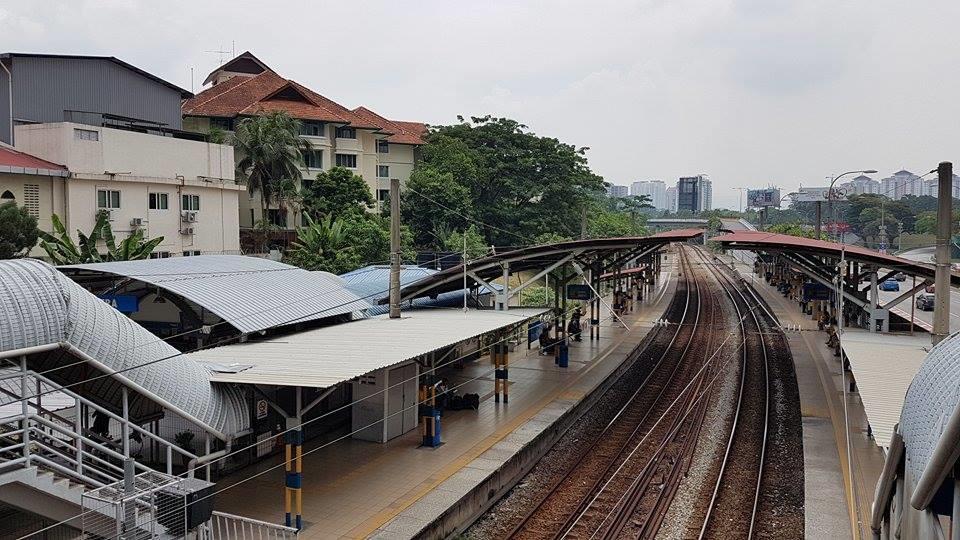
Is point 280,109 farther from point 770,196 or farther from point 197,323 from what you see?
point 770,196

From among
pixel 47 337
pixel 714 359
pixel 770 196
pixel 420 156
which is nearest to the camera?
pixel 47 337

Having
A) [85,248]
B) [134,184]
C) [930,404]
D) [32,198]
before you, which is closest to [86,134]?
[134,184]

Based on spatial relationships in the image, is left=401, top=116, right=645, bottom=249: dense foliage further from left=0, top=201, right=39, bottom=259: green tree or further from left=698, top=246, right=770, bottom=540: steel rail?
left=0, top=201, right=39, bottom=259: green tree

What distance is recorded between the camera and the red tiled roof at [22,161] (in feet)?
89.0

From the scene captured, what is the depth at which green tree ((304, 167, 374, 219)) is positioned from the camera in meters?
43.2

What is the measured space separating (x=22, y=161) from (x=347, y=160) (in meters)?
24.5

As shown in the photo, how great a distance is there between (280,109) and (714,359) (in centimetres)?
2944

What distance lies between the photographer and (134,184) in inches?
1249

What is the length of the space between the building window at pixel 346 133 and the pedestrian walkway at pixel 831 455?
31654mm

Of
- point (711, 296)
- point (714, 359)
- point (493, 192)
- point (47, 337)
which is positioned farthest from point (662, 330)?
point (47, 337)

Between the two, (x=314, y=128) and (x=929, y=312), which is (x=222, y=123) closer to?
(x=314, y=128)

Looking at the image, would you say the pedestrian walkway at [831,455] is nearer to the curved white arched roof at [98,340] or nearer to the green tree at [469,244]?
the curved white arched roof at [98,340]

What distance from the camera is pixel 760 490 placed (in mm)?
16328

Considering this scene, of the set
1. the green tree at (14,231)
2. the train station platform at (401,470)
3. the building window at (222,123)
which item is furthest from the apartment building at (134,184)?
the train station platform at (401,470)
